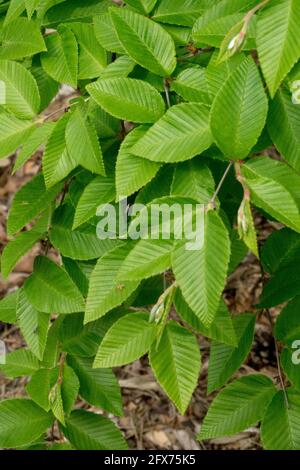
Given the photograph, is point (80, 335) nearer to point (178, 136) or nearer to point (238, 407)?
point (238, 407)

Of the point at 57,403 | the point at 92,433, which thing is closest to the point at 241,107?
the point at 57,403

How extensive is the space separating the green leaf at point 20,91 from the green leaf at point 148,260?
0.40m

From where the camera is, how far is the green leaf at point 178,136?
3.15 ft

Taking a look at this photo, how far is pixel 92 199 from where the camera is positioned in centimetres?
112

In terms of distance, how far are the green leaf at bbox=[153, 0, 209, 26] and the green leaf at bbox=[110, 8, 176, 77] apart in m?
0.07

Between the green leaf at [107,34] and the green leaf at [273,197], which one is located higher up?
the green leaf at [107,34]

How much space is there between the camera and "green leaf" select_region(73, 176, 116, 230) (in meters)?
1.12

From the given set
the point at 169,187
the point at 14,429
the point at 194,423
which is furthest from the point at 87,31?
the point at 194,423

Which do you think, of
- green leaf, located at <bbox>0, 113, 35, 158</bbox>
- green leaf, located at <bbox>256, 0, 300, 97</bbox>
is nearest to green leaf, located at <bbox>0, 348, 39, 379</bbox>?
green leaf, located at <bbox>0, 113, 35, 158</bbox>

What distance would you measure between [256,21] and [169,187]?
0.98ft

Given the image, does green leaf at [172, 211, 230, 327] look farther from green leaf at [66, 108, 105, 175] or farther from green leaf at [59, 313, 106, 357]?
green leaf at [59, 313, 106, 357]

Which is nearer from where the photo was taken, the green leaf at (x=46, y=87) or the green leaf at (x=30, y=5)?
the green leaf at (x=30, y=5)

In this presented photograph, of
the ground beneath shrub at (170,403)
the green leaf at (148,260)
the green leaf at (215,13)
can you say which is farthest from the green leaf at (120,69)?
the ground beneath shrub at (170,403)

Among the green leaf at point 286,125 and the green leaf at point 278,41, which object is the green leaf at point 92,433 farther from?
the green leaf at point 278,41
